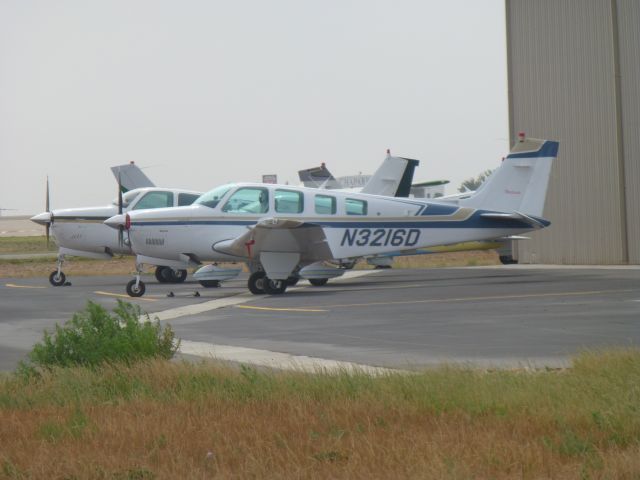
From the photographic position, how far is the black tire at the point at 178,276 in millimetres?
31094

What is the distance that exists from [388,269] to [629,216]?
26.4 ft

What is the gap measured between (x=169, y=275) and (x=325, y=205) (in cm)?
765

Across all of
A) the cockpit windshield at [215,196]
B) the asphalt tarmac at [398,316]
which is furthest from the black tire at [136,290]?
the cockpit windshield at [215,196]

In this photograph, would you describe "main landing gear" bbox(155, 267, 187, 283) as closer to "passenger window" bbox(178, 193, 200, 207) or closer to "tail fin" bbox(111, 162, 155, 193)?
"passenger window" bbox(178, 193, 200, 207)

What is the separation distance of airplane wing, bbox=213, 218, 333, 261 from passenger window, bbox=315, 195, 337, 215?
3.44 ft

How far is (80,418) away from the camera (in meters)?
8.05

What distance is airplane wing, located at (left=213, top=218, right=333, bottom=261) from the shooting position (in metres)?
23.0

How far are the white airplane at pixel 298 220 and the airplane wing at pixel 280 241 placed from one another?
0.04m

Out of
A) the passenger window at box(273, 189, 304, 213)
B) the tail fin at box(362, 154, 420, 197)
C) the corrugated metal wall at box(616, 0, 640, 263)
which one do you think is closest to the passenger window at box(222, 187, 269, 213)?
the passenger window at box(273, 189, 304, 213)

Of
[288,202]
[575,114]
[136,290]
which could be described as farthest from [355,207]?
[575,114]

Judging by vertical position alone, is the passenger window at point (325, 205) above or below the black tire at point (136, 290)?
above

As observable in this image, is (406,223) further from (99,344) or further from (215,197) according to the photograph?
(99,344)

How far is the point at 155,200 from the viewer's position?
29.9 meters

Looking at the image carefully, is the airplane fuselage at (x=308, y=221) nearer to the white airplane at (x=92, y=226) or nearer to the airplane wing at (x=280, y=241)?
the airplane wing at (x=280, y=241)
